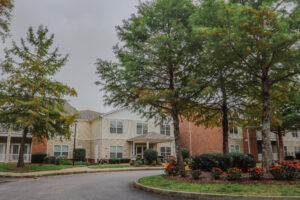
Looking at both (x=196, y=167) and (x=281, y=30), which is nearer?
(x=281, y=30)

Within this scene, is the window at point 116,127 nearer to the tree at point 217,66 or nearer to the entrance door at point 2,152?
the entrance door at point 2,152

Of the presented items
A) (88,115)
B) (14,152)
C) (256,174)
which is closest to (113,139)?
(88,115)

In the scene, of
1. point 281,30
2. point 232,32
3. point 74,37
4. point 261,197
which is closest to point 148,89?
point 232,32

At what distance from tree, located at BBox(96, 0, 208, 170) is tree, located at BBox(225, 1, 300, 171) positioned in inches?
85.1

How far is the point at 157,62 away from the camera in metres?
12.3

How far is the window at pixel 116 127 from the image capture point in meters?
30.4

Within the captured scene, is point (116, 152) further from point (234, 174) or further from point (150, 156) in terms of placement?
point (234, 174)

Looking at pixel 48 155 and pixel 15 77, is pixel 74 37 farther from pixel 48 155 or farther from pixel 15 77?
pixel 48 155

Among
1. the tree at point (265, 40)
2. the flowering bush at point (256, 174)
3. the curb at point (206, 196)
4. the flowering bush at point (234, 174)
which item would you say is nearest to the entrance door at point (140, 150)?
the tree at point (265, 40)

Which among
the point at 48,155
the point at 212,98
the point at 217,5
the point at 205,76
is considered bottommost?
the point at 48,155

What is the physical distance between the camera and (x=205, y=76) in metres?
12.0

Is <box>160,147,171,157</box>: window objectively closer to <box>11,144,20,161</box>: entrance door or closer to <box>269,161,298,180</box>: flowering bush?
<box>11,144,20,161</box>: entrance door

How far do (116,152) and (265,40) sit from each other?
80.2 feet

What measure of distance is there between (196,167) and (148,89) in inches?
220
